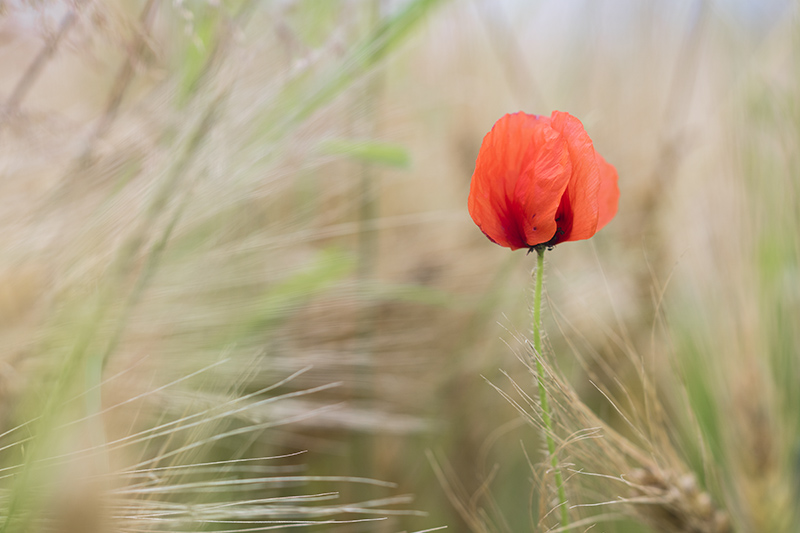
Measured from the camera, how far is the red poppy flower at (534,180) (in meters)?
0.19

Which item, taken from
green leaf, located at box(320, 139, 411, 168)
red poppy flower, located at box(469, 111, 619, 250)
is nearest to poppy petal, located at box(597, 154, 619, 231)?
red poppy flower, located at box(469, 111, 619, 250)

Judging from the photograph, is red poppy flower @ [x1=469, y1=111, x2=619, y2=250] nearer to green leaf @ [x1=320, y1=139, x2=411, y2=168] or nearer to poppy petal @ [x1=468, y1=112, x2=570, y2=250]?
poppy petal @ [x1=468, y1=112, x2=570, y2=250]

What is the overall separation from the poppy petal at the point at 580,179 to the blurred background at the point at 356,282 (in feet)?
0.15

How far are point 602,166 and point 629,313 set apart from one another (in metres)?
0.45

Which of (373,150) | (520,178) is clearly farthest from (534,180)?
(373,150)

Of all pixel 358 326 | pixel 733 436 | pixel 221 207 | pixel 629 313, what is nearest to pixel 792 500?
pixel 733 436

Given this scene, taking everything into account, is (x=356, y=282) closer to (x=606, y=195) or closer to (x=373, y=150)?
(x=373, y=150)

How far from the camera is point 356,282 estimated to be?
0.48 meters

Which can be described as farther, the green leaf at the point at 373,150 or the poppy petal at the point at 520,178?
the green leaf at the point at 373,150

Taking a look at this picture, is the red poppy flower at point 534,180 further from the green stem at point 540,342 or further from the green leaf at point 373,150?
the green leaf at point 373,150

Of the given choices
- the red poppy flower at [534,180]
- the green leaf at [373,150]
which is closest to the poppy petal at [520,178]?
the red poppy flower at [534,180]

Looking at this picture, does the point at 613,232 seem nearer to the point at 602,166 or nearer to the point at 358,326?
the point at 358,326

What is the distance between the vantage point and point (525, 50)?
0.88 metres

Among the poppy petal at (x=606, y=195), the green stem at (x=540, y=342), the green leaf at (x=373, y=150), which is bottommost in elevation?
the green stem at (x=540, y=342)
